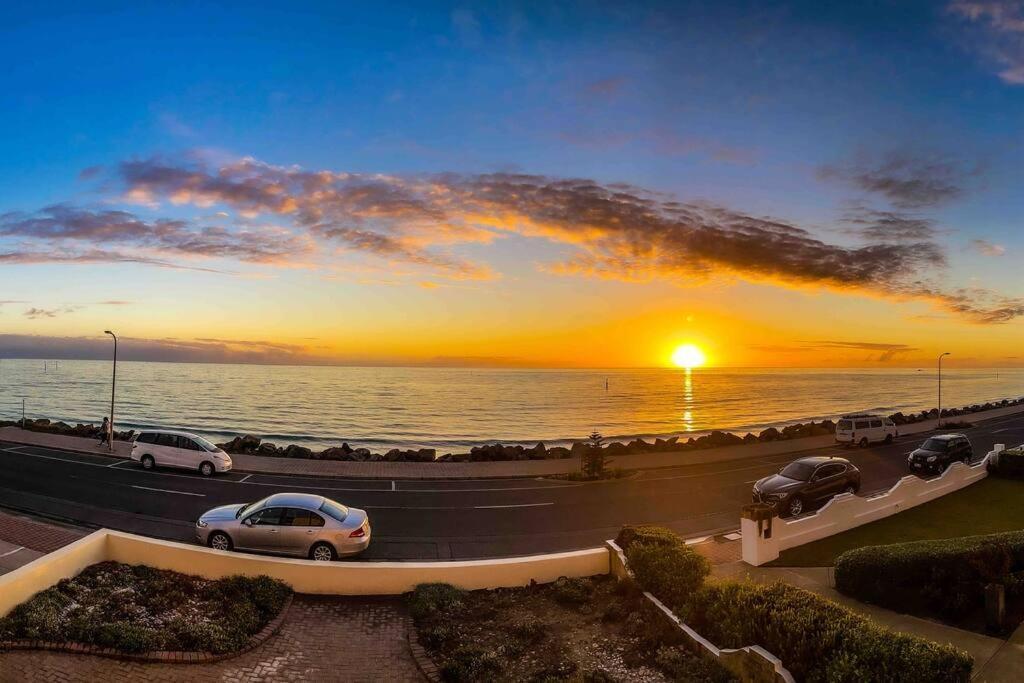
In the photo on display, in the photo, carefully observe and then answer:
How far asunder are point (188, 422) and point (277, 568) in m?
63.2

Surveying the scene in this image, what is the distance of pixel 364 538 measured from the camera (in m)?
15.5

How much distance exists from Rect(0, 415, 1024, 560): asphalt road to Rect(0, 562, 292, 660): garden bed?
447 centimetres

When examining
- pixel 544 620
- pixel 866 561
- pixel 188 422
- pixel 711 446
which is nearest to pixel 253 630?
pixel 544 620

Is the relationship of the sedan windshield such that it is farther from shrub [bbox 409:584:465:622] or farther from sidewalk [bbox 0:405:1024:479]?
shrub [bbox 409:584:465:622]

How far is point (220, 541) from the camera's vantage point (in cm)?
1555

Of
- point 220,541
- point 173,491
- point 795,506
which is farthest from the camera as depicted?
point 173,491

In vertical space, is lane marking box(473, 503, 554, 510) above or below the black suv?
below

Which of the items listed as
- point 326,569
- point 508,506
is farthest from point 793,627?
point 508,506

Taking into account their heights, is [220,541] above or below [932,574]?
below

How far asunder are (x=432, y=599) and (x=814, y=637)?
716 centimetres

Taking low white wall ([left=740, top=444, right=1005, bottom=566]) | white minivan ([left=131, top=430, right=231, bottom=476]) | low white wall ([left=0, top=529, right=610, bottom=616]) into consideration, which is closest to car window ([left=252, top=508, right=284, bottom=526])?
low white wall ([left=0, top=529, right=610, bottom=616])

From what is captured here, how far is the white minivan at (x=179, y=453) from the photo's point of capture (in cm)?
2691

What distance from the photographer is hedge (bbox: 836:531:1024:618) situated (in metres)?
11.6

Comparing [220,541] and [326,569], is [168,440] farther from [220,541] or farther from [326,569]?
[326,569]
